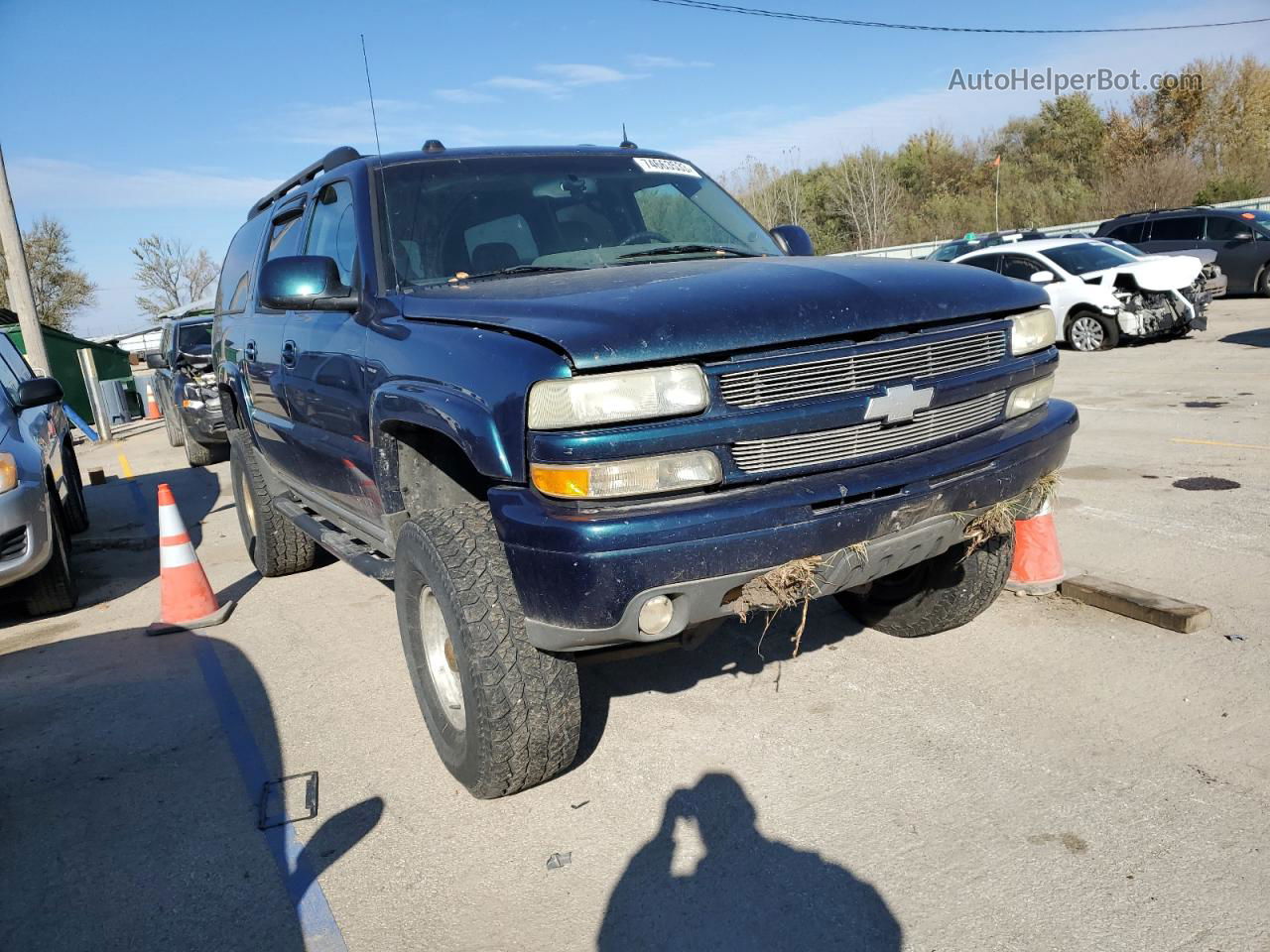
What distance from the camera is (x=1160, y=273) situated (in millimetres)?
12969

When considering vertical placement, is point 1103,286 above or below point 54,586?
above

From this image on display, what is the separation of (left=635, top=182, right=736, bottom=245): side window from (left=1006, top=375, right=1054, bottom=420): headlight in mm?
1391

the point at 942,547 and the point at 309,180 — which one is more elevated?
the point at 309,180

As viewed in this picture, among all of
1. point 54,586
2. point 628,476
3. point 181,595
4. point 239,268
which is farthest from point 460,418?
point 54,586

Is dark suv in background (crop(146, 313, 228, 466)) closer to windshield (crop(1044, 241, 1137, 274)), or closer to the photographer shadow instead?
the photographer shadow

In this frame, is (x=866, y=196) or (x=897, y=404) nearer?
(x=897, y=404)

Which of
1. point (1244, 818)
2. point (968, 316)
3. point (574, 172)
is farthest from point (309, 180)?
point (1244, 818)

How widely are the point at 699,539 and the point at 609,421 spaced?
1.24 ft

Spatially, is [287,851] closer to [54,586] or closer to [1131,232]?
[54,586]

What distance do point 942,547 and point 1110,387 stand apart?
8.44m

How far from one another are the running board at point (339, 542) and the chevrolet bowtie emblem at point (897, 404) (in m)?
1.77

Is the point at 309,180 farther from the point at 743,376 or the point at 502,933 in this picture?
the point at 502,933

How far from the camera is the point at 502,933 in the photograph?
2539 millimetres

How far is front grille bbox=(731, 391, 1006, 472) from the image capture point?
103 inches
